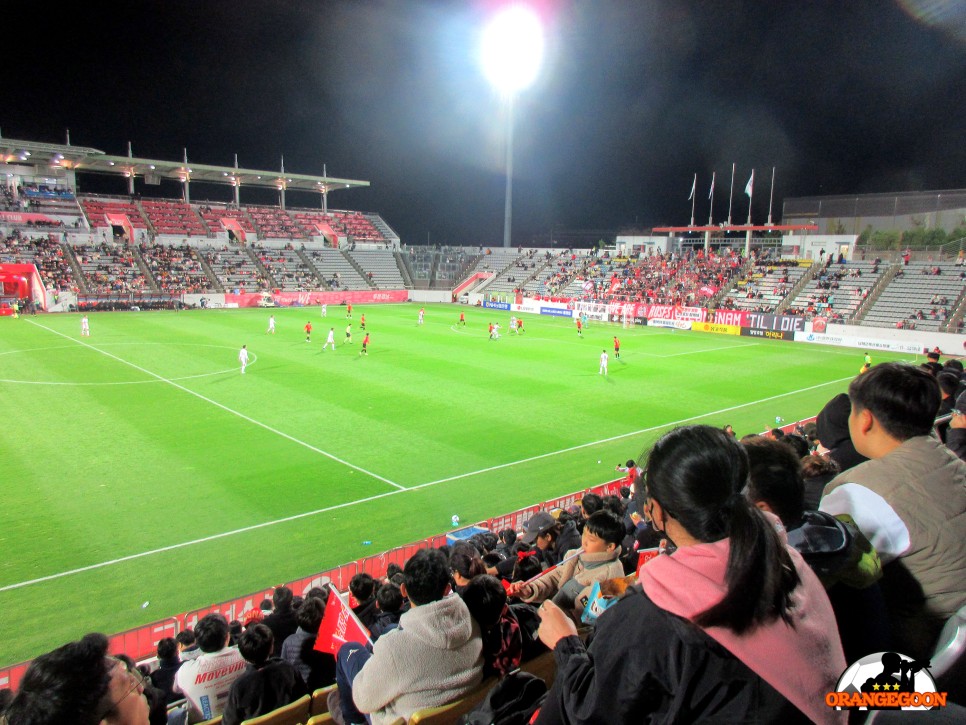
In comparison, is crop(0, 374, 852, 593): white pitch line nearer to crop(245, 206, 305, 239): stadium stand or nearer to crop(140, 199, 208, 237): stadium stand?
crop(140, 199, 208, 237): stadium stand

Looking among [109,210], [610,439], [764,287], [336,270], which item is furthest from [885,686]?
[109,210]

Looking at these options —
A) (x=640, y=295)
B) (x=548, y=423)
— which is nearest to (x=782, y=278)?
(x=640, y=295)

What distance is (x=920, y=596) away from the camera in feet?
10.5

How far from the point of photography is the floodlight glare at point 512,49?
2309 inches

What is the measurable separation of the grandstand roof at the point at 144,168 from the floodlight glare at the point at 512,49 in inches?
875

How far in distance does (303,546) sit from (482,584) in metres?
8.51

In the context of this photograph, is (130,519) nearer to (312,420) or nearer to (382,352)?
(312,420)

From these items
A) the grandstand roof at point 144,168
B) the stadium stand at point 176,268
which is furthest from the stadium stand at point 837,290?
the grandstand roof at point 144,168

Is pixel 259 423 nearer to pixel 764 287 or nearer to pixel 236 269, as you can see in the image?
pixel 764 287

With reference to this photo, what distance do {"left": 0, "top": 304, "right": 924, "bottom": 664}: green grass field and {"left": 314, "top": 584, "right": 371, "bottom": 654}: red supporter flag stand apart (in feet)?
17.7

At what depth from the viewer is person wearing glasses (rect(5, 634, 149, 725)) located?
2.65 m

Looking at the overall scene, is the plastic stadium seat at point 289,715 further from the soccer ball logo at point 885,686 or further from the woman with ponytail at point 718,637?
the soccer ball logo at point 885,686

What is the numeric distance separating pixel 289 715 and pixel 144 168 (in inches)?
2969

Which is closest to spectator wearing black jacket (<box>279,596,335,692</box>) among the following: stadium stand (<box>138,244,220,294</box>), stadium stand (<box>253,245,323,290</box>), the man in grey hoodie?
the man in grey hoodie
